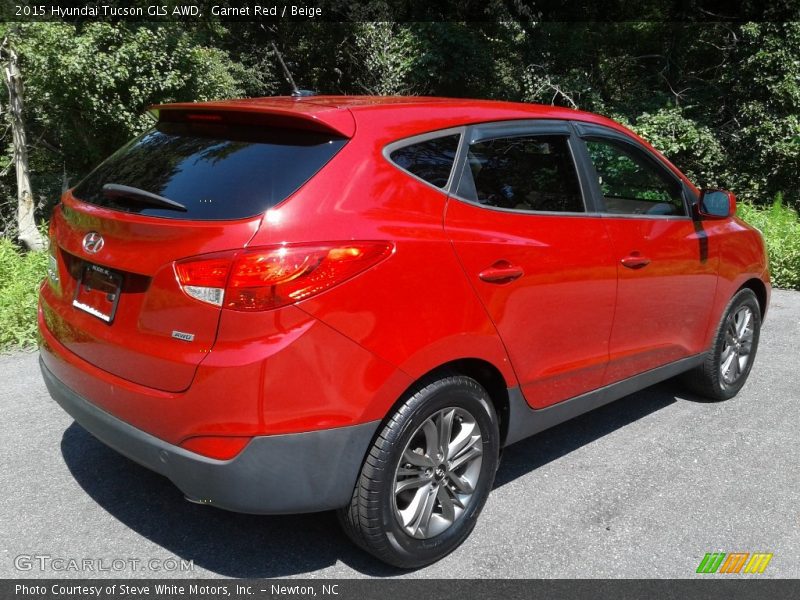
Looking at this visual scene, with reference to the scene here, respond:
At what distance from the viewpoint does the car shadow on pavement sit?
2.92m

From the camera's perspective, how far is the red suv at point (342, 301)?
7.91 ft

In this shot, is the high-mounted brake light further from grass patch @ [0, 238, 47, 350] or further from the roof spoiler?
grass patch @ [0, 238, 47, 350]

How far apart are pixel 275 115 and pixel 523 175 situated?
117cm

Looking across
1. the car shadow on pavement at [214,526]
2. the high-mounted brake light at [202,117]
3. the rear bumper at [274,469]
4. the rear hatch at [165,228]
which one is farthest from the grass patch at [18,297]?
the rear bumper at [274,469]

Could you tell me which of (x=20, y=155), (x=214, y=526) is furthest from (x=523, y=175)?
(x=20, y=155)

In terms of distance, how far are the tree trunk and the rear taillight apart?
11.3 metres

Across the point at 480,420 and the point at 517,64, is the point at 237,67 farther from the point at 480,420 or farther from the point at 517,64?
the point at 480,420

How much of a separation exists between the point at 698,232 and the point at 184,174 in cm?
286

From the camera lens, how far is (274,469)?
244 cm

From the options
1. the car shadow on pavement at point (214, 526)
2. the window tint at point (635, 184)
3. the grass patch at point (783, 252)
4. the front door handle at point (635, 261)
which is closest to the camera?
the car shadow on pavement at point (214, 526)

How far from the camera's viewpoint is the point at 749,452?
4.09 meters

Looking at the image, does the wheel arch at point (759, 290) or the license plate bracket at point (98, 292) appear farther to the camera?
the wheel arch at point (759, 290)

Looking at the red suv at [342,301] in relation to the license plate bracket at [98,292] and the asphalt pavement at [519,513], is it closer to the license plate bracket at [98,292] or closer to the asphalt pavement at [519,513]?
the license plate bracket at [98,292]

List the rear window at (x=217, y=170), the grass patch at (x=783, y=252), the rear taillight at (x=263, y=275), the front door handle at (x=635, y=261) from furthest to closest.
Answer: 1. the grass patch at (x=783, y=252)
2. the front door handle at (x=635, y=261)
3. the rear window at (x=217, y=170)
4. the rear taillight at (x=263, y=275)
